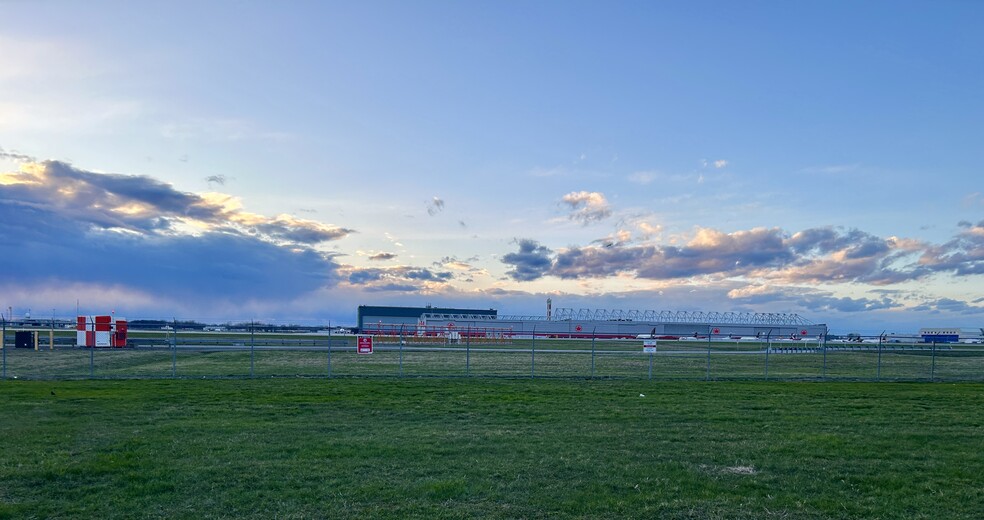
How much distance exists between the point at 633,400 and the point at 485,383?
592cm

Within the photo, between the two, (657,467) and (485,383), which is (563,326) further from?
(657,467)

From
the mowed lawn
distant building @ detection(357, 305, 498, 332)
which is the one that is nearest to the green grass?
the mowed lawn

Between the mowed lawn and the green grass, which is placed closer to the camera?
the mowed lawn

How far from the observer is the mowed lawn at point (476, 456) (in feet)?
27.1

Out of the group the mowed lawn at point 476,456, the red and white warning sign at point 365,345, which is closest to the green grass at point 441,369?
the red and white warning sign at point 365,345

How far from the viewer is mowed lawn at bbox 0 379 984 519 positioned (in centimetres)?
826

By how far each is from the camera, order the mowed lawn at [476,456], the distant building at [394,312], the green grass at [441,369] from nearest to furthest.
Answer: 1. the mowed lawn at [476,456]
2. the green grass at [441,369]
3. the distant building at [394,312]

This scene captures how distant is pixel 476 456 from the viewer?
10.8m

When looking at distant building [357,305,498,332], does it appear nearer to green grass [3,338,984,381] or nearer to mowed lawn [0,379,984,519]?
green grass [3,338,984,381]

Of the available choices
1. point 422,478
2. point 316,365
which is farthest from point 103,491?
point 316,365

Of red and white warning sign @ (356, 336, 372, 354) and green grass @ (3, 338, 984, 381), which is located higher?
red and white warning sign @ (356, 336, 372, 354)

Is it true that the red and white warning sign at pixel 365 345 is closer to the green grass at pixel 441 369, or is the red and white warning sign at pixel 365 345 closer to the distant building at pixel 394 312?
the green grass at pixel 441 369

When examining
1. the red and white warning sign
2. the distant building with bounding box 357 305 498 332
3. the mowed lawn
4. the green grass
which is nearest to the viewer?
the mowed lawn

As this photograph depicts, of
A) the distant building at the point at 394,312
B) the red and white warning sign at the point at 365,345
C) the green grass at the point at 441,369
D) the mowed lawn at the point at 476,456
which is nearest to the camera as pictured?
the mowed lawn at the point at 476,456
